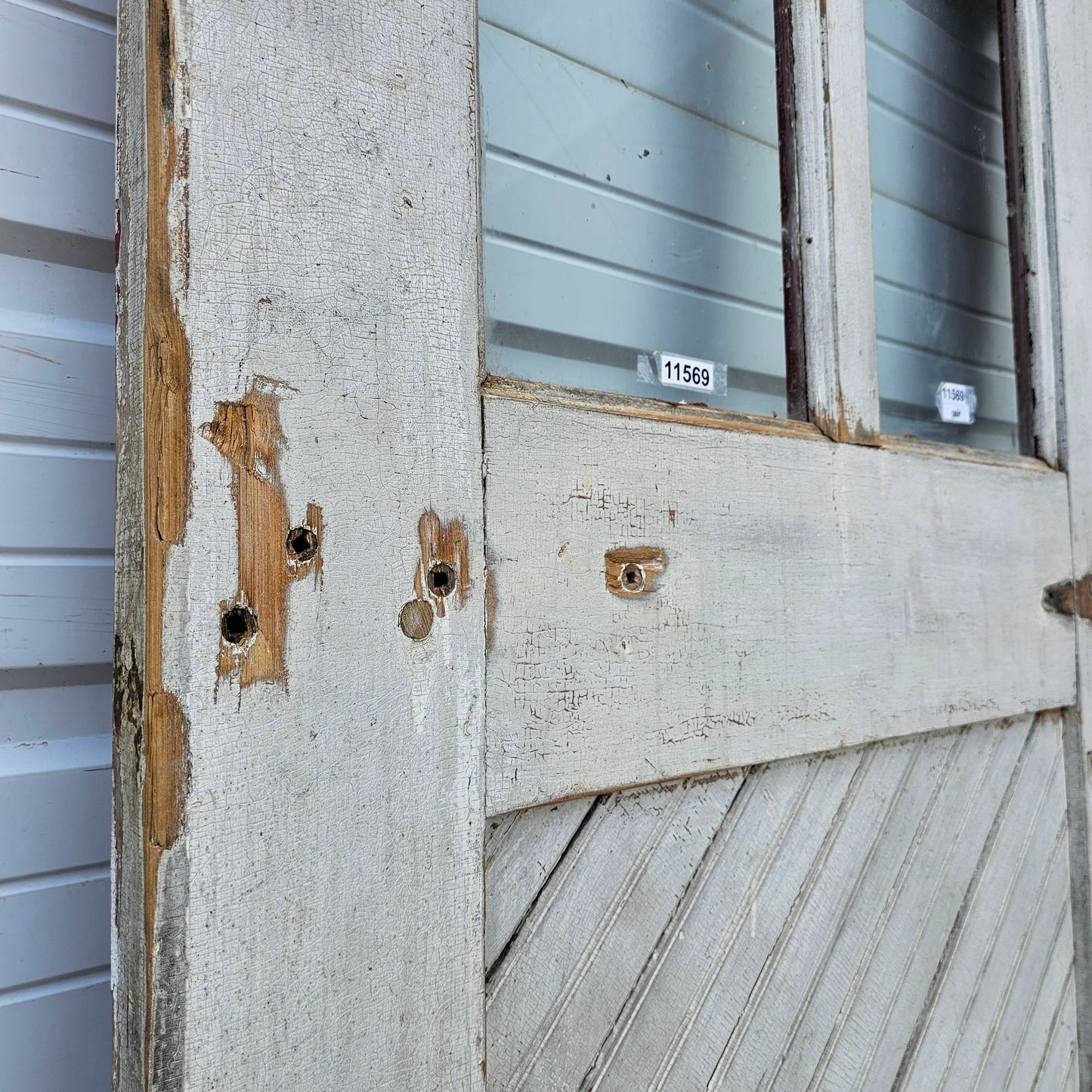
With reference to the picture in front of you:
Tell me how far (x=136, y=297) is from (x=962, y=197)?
1097 mm

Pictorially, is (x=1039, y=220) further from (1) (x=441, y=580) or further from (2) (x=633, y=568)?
(1) (x=441, y=580)

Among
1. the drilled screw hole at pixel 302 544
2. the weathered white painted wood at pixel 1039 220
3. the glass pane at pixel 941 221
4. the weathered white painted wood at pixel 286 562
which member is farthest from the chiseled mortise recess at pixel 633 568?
the weathered white painted wood at pixel 1039 220

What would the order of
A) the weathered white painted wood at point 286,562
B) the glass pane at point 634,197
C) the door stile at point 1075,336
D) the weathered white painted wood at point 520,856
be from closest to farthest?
1. the weathered white painted wood at point 286,562
2. the weathered white painted wood at point 520,856
3. the glass pane at point 634,197
4. the door stile at point 1075,336

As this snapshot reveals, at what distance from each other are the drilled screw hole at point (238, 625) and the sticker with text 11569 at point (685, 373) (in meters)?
0.50

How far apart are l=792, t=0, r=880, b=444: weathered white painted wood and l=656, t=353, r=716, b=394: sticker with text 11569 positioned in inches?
3.9

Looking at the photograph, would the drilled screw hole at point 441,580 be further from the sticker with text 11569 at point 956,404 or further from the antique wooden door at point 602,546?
the sticker with text 11569 at point 956,404

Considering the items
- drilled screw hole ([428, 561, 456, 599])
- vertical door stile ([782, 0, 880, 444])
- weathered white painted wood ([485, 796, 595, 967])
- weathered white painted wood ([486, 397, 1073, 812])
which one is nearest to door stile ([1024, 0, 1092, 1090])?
weathered white painted wood ([486, 397, 1073, 812])

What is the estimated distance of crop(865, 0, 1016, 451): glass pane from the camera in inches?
44.2

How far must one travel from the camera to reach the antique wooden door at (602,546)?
49 cm

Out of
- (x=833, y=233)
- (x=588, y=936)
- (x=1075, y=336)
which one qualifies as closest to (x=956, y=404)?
(x=1075, y=336)

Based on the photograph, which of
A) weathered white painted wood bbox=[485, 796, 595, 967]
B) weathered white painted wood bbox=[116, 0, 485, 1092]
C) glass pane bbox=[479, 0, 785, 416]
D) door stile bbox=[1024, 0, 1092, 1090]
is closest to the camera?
weathered white painted wood bbox=[116, 0, 485, 1092]

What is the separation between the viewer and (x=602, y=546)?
0.65 meters

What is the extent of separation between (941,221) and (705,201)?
408 mm

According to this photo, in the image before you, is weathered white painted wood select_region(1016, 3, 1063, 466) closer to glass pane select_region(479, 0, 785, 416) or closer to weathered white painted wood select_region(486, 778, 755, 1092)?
glass pane select_region(479, 0, 785, 416)
